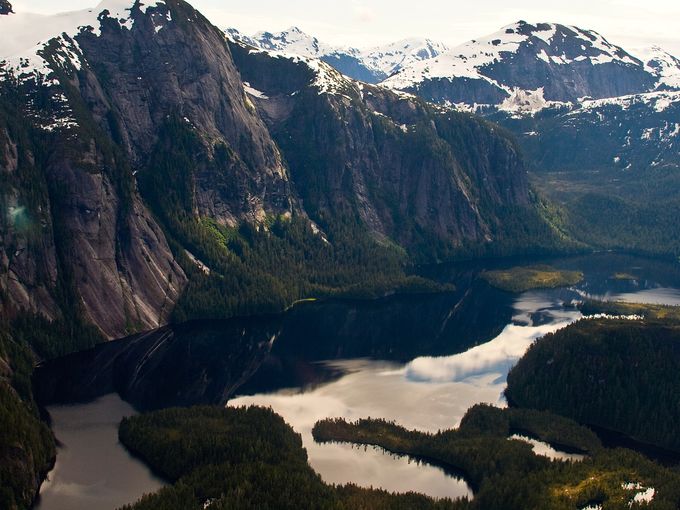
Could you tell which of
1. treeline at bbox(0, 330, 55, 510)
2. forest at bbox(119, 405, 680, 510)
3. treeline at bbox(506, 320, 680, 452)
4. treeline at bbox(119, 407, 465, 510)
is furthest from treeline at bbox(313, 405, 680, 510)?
treeline at bbox(0, 330, 55, 510)

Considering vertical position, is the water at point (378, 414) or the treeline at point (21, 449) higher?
the treeline at point (21, 449)

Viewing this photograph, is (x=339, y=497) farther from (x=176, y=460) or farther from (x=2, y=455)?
(x=2, y=455)

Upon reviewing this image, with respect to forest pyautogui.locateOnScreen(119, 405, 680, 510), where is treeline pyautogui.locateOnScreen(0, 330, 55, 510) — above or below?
above

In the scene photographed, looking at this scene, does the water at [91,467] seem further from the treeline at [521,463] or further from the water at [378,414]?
the treeline at [521,463]

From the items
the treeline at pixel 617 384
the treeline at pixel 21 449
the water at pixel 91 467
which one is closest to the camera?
the treeline at pixel 21 449

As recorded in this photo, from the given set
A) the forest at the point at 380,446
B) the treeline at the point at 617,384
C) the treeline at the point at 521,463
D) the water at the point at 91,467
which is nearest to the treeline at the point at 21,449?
the water at the point at 91,467

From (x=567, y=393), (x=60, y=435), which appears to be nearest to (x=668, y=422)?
(x=567, y=393)

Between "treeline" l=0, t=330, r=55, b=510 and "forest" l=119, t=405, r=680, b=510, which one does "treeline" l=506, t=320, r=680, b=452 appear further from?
"treeline" l=0, t=330, r=55, b=510
